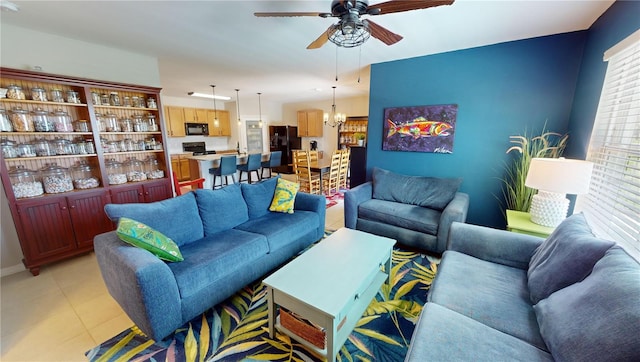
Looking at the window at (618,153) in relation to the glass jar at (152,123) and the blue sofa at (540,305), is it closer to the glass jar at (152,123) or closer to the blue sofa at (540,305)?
the blue sofa at (540,305)

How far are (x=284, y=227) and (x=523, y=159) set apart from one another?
274 cm

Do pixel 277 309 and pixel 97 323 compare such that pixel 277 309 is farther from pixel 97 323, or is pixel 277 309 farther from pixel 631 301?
pixel 631 301

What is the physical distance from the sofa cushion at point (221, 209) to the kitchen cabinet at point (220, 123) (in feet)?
17.9

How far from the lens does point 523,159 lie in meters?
2.68

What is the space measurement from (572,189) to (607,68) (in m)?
1.08

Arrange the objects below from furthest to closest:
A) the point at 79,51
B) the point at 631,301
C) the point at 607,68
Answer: the point at 79,51 < the point at 607,68 < the point at 631,301

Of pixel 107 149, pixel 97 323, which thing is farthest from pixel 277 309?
pixel 107 149

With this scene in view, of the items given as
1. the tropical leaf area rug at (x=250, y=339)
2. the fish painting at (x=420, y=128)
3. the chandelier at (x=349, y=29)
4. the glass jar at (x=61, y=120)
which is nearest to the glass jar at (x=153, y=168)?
the glass jar at (x=61, y=120)

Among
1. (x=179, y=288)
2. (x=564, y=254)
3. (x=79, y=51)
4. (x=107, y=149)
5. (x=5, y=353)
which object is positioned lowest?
(x=5, y=353)

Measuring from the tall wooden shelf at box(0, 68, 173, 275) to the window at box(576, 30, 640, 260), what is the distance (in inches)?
184

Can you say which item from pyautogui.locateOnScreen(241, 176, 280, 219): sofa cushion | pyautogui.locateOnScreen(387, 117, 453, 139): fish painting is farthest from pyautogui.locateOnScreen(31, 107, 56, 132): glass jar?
pyautogui.locateOnScreen(387, 117, 453, 139): fish painting

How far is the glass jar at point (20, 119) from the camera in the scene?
242 cm

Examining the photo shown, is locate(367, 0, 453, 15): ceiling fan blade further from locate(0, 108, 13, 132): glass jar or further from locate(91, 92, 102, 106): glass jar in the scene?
locate(0, 108, 13, 132): glass jar

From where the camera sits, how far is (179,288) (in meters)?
1.62
